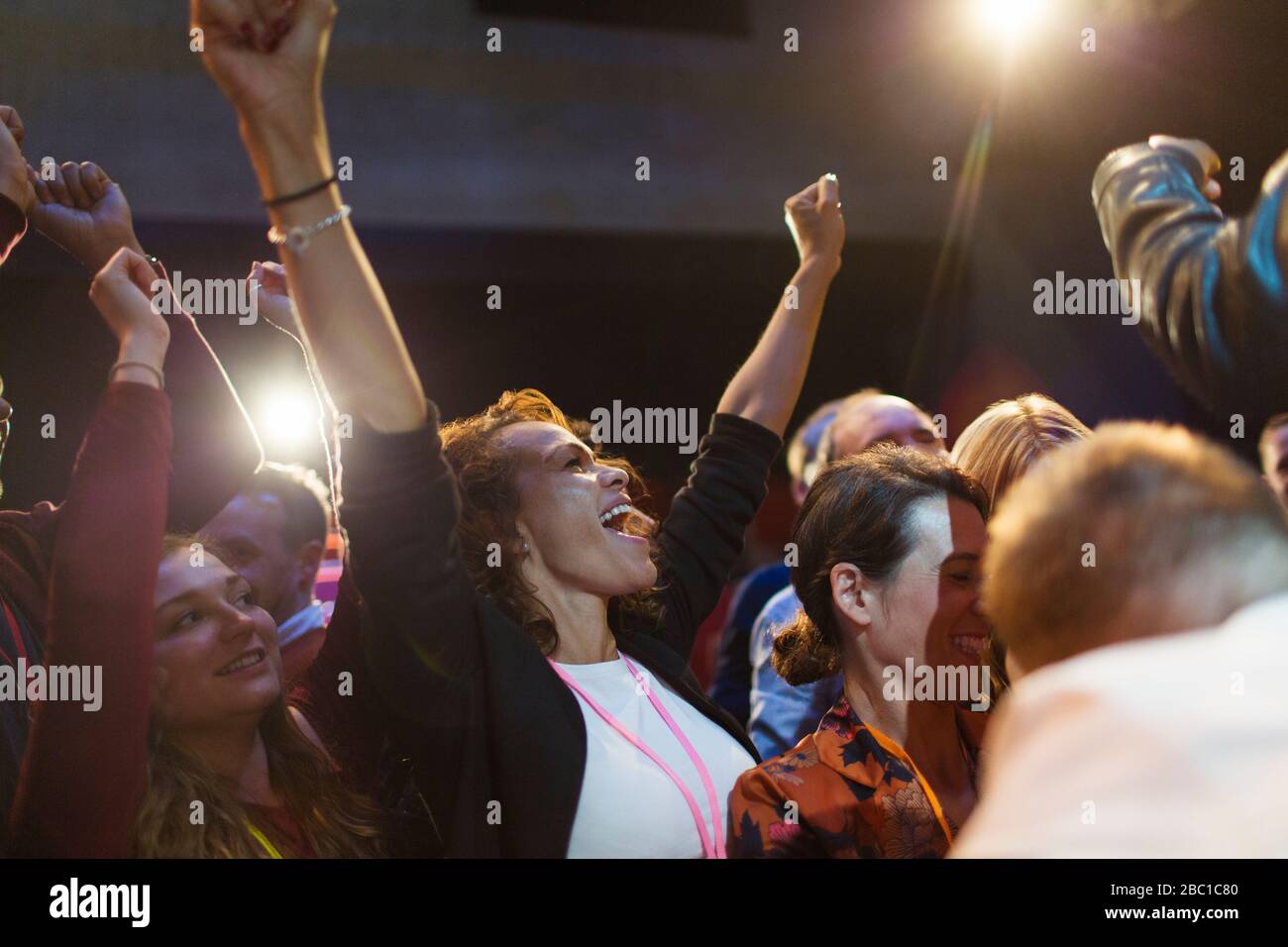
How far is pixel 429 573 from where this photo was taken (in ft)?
3.92

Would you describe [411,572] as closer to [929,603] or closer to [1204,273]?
[929,603]

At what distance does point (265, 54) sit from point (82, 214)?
558mm

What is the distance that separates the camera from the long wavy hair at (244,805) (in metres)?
1.31

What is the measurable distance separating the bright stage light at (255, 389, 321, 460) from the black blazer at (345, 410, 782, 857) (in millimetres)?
603

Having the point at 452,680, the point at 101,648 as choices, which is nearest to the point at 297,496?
the point at 101,648

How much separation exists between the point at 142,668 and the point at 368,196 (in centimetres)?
110

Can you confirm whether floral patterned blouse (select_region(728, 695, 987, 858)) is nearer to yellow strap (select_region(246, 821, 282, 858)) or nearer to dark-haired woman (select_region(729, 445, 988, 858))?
dark-haired woman (select_region(729, 445, 988, 858))

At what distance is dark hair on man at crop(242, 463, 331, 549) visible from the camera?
171 cm

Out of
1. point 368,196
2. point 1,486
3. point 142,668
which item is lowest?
point 142,668

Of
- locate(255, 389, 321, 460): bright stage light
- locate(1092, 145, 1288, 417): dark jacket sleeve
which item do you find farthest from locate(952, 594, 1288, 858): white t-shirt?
locate(255, 389, 321, 460): bright stage light

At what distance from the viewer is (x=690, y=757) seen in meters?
1.38

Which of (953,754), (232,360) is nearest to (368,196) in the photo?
(232,360)
